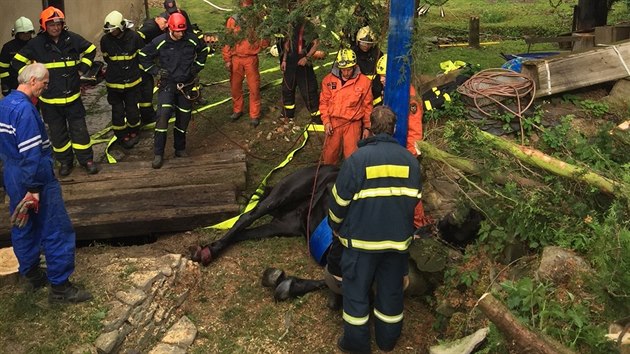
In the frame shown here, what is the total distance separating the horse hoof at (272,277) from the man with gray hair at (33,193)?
1489mm

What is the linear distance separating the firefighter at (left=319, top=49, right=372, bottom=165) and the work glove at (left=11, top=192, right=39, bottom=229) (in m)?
3.30

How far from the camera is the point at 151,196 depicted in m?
6.48

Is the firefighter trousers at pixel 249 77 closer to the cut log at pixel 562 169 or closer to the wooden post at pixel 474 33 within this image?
the cut log at pixel 562 169

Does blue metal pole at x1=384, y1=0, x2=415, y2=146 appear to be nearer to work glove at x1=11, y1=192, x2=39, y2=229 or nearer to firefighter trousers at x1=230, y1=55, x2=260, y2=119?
work glove at x1=11, y1=192, x2=39, y2=229

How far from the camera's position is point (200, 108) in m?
9.70

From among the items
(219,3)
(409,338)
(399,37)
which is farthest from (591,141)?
(219,3)

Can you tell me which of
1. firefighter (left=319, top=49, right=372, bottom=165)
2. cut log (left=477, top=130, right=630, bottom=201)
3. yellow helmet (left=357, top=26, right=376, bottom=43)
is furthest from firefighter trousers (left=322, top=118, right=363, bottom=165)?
cut log (left=477, top=130, right=630, bottom=201)

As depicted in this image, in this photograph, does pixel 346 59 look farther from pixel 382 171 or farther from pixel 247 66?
pixel 247 66

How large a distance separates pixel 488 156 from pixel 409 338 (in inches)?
63.9

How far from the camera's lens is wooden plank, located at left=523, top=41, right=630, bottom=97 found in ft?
23.4

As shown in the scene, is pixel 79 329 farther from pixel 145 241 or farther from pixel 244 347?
pixel 145 241

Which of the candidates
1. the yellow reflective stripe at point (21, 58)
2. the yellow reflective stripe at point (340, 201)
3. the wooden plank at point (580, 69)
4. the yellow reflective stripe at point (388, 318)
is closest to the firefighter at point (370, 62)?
the wooden plank at point (580, 69)

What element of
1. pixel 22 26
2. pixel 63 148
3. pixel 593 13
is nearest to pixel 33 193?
pixel 63 148

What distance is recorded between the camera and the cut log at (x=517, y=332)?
318cm
